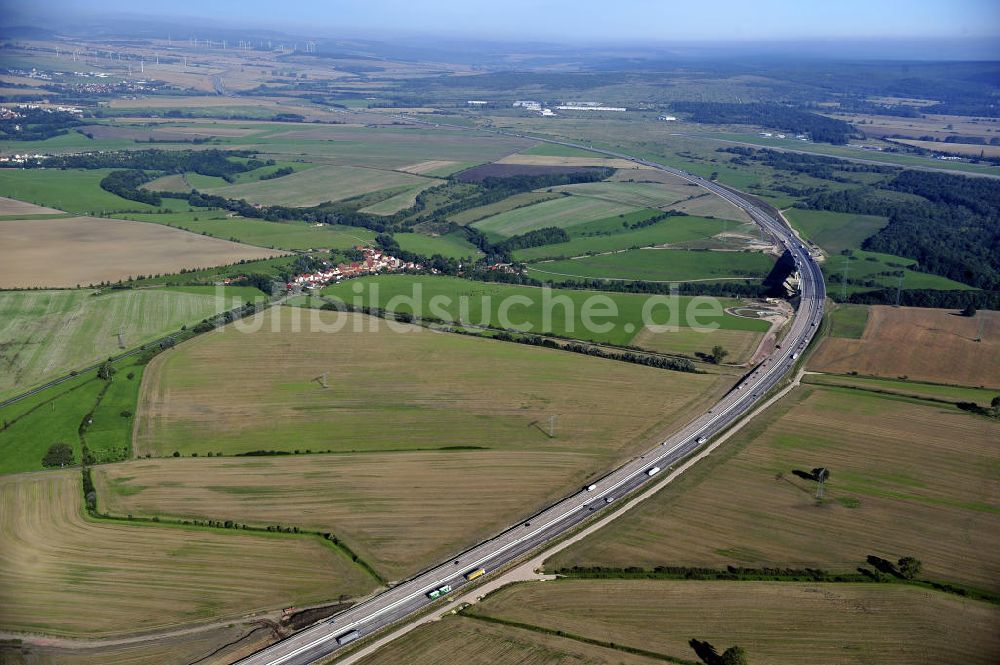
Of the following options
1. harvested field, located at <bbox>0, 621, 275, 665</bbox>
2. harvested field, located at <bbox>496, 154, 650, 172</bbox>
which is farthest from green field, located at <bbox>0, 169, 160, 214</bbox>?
harvested field, located at <bbox>0, 621, 275, 665</bbox>

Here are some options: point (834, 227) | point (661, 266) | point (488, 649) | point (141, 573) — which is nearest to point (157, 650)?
point (141, 573)

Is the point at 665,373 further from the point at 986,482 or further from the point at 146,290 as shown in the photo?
the point at 146,290

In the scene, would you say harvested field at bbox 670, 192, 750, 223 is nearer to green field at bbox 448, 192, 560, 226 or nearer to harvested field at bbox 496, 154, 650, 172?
green field at bbox 448, 192, 560, 226

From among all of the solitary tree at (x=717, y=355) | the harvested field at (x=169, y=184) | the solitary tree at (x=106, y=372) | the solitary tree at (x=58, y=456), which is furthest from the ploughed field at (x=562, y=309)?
the harvested field at (x=169, y=184)

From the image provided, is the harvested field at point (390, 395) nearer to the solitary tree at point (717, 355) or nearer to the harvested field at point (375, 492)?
the harvested field at point (375, 492)

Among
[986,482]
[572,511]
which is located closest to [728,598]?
[572,511]
